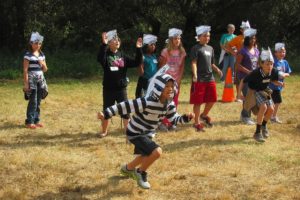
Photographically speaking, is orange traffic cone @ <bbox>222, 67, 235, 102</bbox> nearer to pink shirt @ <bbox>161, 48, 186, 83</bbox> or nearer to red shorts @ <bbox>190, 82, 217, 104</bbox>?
red shorts @ <bbox>190, 82, 217, 104</bbox>

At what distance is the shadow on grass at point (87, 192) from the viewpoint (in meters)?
5.86

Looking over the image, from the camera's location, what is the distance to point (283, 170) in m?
6.86

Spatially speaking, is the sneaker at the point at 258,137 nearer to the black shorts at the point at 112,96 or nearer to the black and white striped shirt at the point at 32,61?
the black shorts at the point at 112,96

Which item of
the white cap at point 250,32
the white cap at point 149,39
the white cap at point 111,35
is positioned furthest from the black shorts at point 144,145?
the white cap at point 250,32

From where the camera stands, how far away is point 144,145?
5.96m

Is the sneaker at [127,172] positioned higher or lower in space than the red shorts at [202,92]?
lower

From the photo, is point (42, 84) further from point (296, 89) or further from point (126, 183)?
point (296, 89)

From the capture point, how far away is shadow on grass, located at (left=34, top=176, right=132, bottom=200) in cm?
586

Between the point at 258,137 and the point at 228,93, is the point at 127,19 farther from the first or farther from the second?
the point at 258,137

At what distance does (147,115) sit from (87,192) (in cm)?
114

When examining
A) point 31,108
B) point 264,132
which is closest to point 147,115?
point 264,132

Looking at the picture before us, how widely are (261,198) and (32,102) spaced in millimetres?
4953

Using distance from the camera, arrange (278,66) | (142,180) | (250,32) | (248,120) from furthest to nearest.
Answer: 1. (248,120)
2. (278,66)
3. (250,32)
4. (142,180)

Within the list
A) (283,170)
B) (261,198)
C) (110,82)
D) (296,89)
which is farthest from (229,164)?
(296,89)
